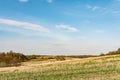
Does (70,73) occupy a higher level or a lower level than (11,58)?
lower

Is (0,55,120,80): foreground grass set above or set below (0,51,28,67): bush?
below

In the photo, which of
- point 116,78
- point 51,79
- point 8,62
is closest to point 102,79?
point 116,78

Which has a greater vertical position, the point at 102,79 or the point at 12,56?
the point at 12,56

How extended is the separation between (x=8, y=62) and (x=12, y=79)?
3742 cm

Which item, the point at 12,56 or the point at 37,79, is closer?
the point at 37,79

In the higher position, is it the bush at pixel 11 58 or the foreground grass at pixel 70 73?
the bush at pixel 11 58

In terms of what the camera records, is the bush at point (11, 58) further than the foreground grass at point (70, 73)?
Yes

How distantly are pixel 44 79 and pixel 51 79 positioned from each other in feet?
2.08

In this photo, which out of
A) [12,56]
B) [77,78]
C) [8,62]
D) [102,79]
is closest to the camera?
[102,79]

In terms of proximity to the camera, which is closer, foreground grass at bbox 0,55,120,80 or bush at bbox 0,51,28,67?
foreground grass at bbox 0,55,120,80

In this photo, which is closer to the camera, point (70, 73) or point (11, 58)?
point (70, 73)

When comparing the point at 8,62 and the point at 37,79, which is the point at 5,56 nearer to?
the point at 8,62

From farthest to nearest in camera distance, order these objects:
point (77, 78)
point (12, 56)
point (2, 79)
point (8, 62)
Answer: point (12, 56), point (8, 62), point (2, 79), point (77, 78)

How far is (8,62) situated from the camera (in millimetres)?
65000
